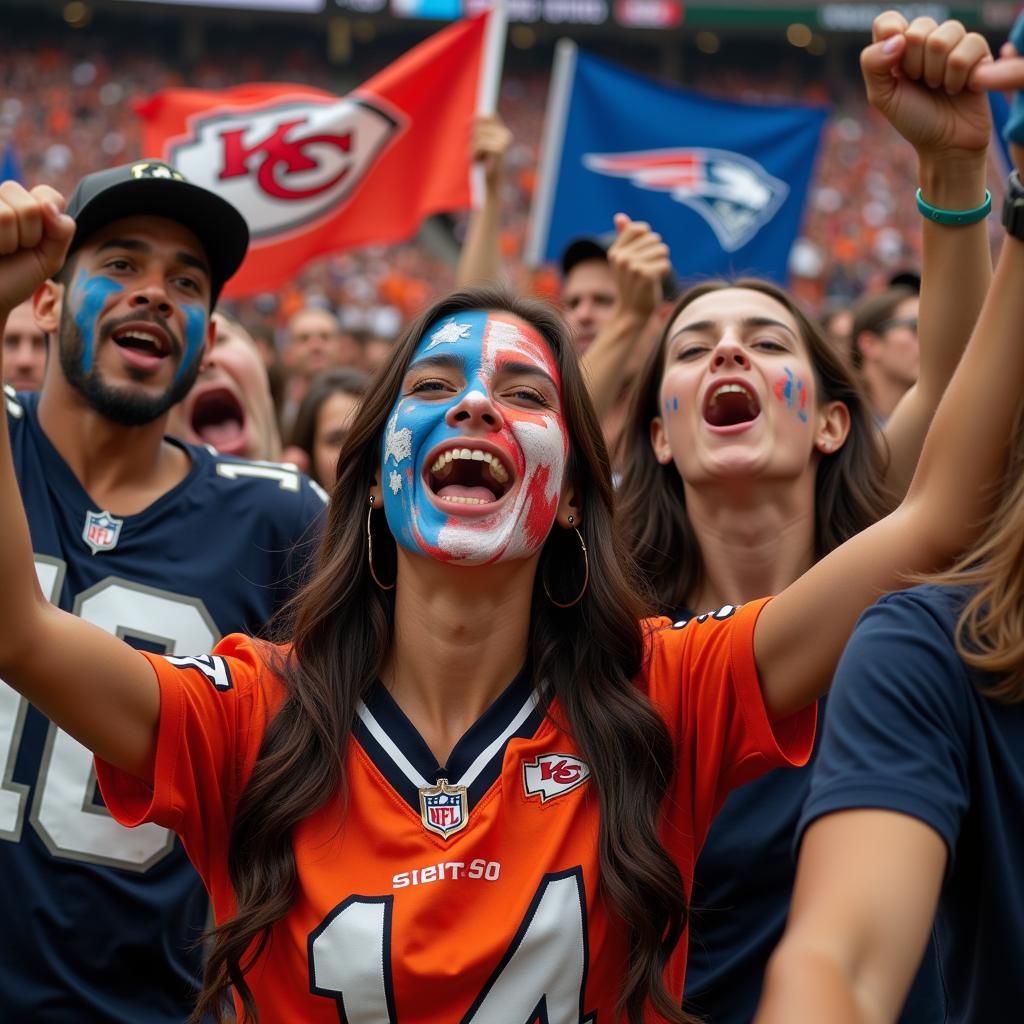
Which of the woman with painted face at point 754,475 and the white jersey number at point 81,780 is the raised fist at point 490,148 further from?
the white jersey number at point 81,780

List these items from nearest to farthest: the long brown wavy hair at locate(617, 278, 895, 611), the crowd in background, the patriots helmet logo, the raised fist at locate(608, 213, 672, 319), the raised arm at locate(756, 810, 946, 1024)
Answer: the raised arm at locate(756, 810, 946, 1024) → the long brown wavy hair at locate(617, 278, 895, 611) → the raised fist at locate(608, 213, 672, 319) → the patriots helmet logo → the crowd in background

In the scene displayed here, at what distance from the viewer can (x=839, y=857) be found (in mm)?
1630

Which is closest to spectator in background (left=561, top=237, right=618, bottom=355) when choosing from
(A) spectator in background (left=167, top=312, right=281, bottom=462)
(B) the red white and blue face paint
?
(A) spectator in background (left=167, top=312, right=281, bottom=462)

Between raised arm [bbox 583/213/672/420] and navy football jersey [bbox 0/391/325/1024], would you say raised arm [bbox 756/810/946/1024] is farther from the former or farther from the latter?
raised arm [bbox 583/213/672/420]

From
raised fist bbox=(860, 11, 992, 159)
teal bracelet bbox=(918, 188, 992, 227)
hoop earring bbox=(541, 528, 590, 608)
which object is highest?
raised fist bbox=(860, 11, 992, 159)

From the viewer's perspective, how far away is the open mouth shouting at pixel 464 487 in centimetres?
264

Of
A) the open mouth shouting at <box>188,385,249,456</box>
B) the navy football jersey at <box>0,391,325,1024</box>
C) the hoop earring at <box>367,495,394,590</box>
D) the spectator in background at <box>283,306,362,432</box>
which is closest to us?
the hoop earring at <box>367,495,394,590</box>

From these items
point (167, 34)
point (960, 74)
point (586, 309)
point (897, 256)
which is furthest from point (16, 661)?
point (167, 34)

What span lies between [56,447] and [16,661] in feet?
4.48

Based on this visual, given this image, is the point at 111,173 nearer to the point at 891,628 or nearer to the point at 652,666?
the point at 652,666

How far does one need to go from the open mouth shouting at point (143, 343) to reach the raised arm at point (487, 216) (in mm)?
1916

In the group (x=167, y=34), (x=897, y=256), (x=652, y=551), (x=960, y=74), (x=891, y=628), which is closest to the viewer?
(x=891, y=628)

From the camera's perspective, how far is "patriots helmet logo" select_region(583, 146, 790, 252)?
25.1ft

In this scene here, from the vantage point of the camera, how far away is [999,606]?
1.76m
